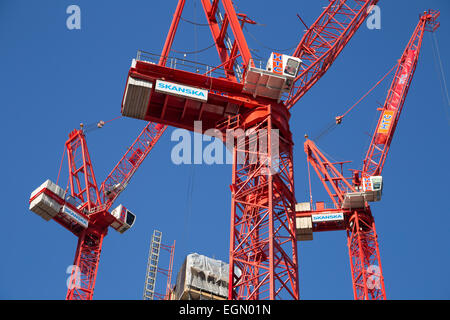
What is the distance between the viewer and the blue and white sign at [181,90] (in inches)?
1975

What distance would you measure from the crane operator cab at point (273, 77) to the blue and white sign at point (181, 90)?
10.1 feet

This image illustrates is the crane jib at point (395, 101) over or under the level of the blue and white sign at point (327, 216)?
over

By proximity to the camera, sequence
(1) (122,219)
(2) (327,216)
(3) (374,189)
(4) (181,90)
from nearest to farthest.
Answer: (4) (181,90)
(3) (374,189)
(2) (327,216)
(1) (122,219)

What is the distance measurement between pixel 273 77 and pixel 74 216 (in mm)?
42070

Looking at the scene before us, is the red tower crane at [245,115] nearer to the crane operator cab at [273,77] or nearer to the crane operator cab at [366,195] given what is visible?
the crane operator cab at [273,77]

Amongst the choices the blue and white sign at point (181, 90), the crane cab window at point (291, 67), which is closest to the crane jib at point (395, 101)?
the crane cab window at point (291, 67)

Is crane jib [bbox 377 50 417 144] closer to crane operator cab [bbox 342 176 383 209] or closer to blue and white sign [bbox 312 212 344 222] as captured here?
crane operator cab [bbox 342 176 383 209]

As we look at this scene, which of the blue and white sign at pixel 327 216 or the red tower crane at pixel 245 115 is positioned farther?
the blue and white sign at pixel 327 216

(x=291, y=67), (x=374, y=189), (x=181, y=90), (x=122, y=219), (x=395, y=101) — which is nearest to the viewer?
(x=181, y=90)

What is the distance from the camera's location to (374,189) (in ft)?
269

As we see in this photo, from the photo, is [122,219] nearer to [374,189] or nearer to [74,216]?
[74,216]

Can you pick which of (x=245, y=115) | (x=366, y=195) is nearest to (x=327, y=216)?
(x=366, y=195)

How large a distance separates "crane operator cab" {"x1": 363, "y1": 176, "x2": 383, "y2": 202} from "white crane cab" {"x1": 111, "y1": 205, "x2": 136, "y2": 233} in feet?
96.9
